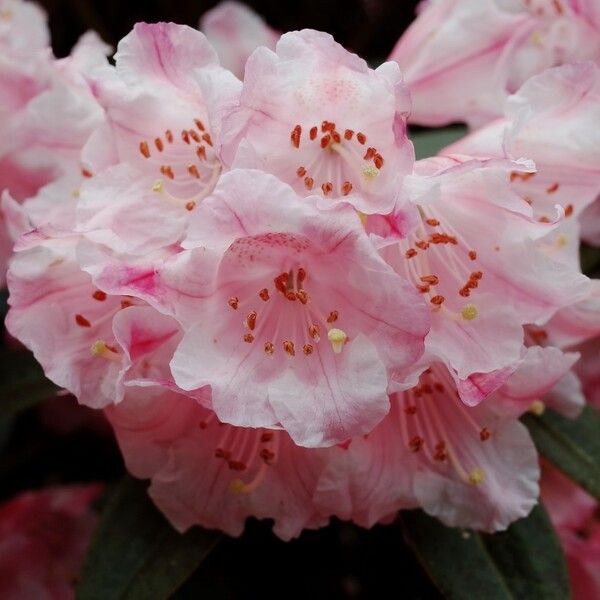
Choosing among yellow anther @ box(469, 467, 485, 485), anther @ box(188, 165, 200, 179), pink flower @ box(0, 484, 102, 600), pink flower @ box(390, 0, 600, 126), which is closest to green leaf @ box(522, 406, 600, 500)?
yellow anther @ box(469, 467, 485, 485)

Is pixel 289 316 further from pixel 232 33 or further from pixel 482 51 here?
pixel 232 33

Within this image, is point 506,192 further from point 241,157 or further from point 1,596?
point 1,596

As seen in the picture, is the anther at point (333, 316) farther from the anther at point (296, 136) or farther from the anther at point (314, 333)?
the anther at point (296, 136)

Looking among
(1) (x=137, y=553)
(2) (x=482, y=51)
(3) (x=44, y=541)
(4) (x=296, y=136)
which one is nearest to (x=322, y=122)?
(4) (x=296, y=136)

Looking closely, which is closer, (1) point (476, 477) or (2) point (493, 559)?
(1) point (476, 477)

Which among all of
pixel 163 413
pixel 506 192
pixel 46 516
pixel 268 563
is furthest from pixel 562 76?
pixel 46 516
